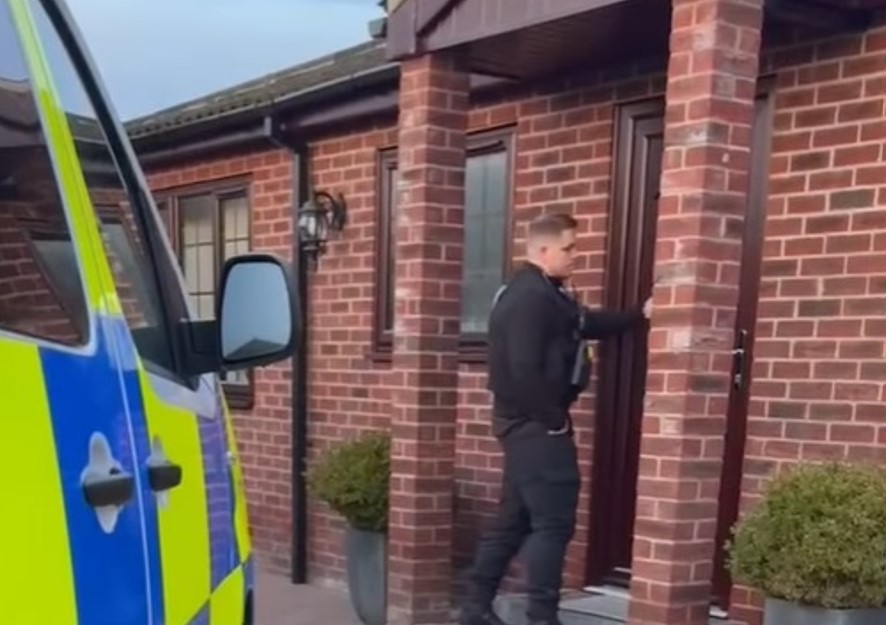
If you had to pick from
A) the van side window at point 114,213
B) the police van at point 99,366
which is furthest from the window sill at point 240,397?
the van side window at point 114,213

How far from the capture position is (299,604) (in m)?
6.88

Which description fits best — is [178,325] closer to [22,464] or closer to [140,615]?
[140,615]

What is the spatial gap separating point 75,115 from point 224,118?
5860 millimetres

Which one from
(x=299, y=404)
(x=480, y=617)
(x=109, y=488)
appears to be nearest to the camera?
(x=109, y=488)

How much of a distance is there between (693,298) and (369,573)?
2754 millimetres

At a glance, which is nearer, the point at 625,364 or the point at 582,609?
the point at 582,609

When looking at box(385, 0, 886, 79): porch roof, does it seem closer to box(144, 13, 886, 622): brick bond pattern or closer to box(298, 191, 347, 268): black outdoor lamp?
box(144, 13, 886, 622): brick bond pattern

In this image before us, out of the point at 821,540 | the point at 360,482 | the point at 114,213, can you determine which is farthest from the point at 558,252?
the point at 114,213

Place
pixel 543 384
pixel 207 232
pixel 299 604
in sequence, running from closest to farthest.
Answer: pixel 543 384
pixel 299 604
pixel 207 232

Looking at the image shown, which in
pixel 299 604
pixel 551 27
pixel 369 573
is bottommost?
pixel 299 604

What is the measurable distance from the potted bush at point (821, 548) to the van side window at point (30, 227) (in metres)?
2.97

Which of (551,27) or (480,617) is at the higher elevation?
(551,27)

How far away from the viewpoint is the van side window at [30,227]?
161 centimetres

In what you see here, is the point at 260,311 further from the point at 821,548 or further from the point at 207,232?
the point at 207,232
